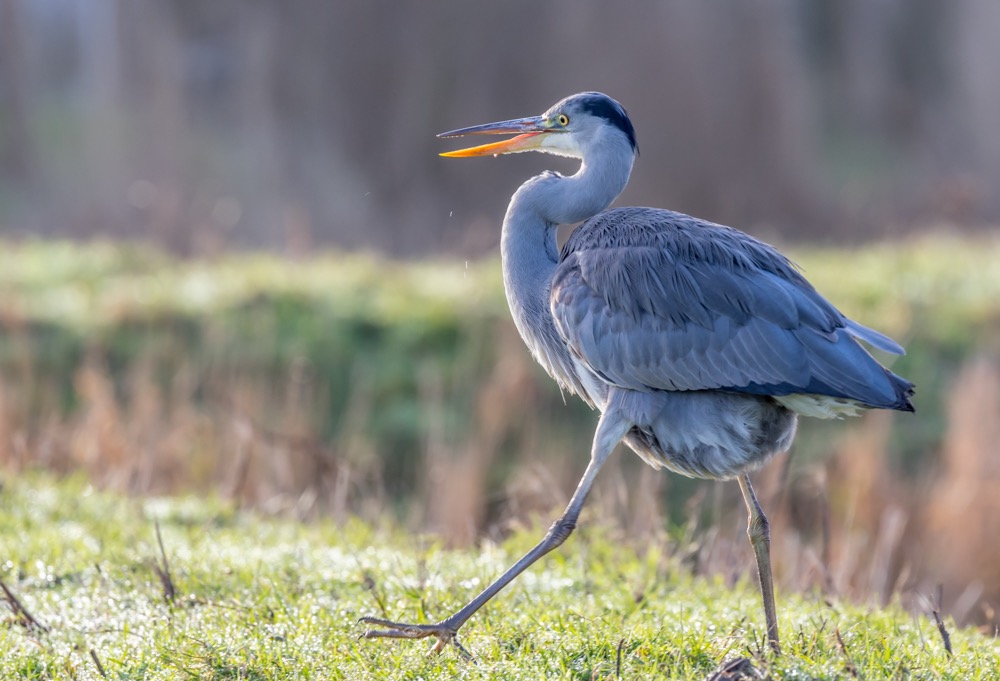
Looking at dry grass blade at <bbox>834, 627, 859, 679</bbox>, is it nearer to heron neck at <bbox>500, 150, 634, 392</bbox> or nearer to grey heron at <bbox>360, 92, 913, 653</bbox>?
grey heron at <bbox>360, 92, 913, 653</bbox>

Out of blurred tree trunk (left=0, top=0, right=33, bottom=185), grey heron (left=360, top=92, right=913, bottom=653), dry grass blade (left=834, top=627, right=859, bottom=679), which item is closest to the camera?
dry grass blade (left=834, top=627, right=859, bottom=679)

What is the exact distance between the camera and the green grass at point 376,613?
3.76 m

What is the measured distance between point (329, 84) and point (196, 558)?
15138mm

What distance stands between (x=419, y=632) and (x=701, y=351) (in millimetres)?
1321

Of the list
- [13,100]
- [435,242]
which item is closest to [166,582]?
[435,242]

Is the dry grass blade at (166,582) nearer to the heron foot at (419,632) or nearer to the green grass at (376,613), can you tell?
the green grass at (376,613)

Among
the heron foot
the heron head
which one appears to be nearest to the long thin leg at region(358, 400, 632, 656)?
the heron foot

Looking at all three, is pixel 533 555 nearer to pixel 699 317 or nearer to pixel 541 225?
pixel 699 317

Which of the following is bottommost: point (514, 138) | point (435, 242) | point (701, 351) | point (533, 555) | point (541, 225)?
point (435, 242)

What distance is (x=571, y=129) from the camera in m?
4.89

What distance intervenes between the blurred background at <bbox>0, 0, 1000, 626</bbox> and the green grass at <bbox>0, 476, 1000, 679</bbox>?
1.30 ft

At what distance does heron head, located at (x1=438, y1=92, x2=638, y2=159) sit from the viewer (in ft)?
15.7

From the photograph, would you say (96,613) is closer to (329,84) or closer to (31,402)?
(31,402)

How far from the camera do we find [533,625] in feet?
13.6
